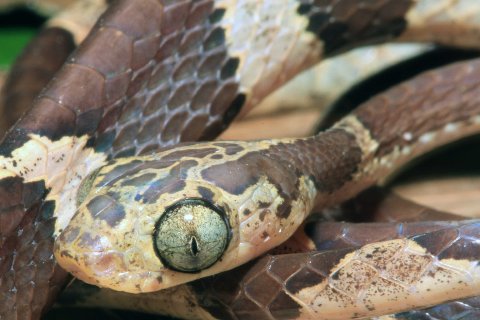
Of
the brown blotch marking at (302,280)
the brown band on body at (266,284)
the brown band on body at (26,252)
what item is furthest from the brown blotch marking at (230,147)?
the brown band on body at (26,252)

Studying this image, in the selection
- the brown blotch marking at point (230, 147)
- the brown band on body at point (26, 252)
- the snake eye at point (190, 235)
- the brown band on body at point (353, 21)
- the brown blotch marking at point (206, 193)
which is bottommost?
the brown band on body at point (26, 252)

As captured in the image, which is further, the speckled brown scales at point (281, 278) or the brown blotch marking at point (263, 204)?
the brown blotch marking at point (263, 204)

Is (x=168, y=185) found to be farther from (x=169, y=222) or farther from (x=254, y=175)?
(x=254, y=175)

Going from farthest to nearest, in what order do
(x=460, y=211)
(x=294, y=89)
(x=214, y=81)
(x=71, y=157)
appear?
(x=294, y=89) < (x=460, y=211) < (x=214, y=81) < (x=71, y=157)

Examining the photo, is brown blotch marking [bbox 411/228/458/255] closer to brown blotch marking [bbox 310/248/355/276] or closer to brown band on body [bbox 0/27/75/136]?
brown blotch marking [bbox 310/248/355/276]

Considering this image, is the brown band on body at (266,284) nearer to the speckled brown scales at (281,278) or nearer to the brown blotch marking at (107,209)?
the speckled brown scales at (281,278)

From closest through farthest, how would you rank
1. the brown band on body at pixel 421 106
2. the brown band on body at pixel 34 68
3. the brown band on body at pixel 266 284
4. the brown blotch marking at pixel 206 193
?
the brown blotch marking at pixel 206 193 < the brown band on body at pixel 266 284 < the brown band on body at pixel 421 106 < the brown band on body at pixel 34 68

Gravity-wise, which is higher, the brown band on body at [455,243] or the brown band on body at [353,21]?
the brown band on body at [353,21]

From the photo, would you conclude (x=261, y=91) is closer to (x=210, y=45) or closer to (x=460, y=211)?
(x=210, y=45)

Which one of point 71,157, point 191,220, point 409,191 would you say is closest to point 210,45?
point 71,157
